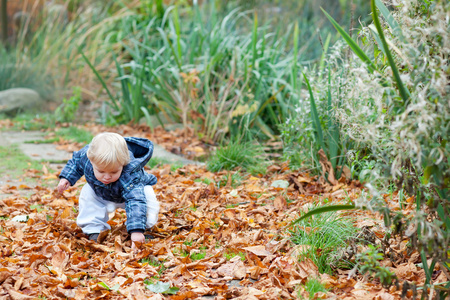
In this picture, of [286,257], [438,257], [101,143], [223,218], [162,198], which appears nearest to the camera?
[438,257]

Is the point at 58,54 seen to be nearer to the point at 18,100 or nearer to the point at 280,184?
the point at 18,100

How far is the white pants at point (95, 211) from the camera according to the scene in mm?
2803

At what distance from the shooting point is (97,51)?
30.8 feet

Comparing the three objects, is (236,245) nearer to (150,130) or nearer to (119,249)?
(119,249)

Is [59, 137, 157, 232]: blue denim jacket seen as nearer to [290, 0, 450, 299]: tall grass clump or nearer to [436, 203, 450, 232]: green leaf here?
[290, 0, 450, 299]: tall grass clump

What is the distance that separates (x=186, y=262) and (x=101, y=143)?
2.61 feet

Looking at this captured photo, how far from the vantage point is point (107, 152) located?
8.32 feet

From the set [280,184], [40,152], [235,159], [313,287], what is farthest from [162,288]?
[40,152]

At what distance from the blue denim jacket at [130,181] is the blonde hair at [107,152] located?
0.59 feet

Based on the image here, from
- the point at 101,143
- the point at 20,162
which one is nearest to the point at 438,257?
the point at 101,143

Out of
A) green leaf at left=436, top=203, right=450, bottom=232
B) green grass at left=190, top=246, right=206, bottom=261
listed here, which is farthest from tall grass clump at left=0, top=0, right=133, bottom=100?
green leaf at left=436, top=203, right=450, bottom=232

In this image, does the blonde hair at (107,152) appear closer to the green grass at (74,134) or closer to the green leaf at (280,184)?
the green leaf at (280,184)

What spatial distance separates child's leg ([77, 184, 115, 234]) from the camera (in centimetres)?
283

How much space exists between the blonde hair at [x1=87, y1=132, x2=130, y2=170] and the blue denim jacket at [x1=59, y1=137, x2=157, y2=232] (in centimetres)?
18
